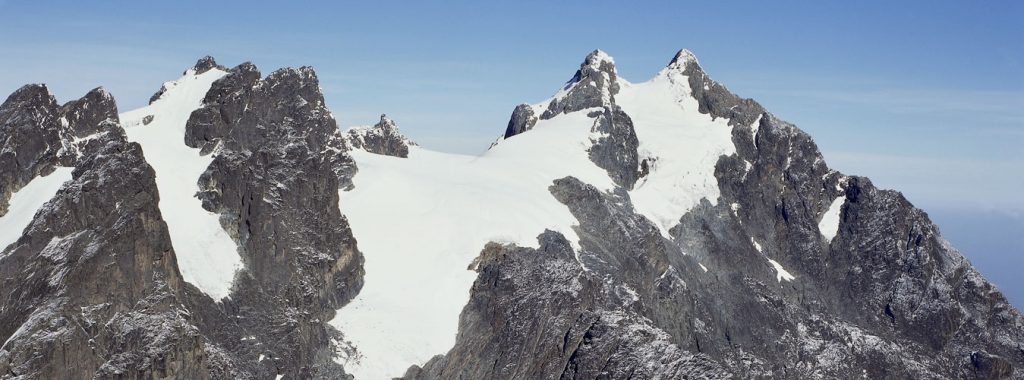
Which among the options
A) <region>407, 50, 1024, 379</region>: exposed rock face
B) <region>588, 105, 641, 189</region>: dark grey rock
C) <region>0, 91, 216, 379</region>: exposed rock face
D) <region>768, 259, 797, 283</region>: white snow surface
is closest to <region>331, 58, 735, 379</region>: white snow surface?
<region>588, 105, 641, 189</region>: dark grey rock

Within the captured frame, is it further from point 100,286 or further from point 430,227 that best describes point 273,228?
point 100,286

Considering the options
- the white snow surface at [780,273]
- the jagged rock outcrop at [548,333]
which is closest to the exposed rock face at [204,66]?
the jagged rock outcrop at [548,333]

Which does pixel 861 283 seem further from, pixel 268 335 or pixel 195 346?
pixel 195 346

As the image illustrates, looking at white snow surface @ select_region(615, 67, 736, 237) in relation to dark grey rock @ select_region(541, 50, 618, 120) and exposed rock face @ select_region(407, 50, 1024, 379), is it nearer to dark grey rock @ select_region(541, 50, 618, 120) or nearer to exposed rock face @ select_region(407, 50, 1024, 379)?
exposed rock face @ select_region(407, 50, 1024, 379)

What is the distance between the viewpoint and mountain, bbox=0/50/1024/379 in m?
114

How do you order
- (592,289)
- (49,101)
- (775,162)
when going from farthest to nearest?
(775,162)
(592,289)
(49,101)

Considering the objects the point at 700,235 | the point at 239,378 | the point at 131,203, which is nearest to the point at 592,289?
the point at 700,235

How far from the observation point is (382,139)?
180250 millimetres

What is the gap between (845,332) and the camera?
173 metres

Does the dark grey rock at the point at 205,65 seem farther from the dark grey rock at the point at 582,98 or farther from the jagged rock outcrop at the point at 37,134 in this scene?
the dark grey rock at the point at 582,98

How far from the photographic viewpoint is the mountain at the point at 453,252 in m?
114

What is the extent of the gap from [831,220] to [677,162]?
2414 cm

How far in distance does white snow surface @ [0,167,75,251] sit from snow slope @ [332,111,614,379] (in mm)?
30965

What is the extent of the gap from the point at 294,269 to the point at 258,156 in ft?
40.4
